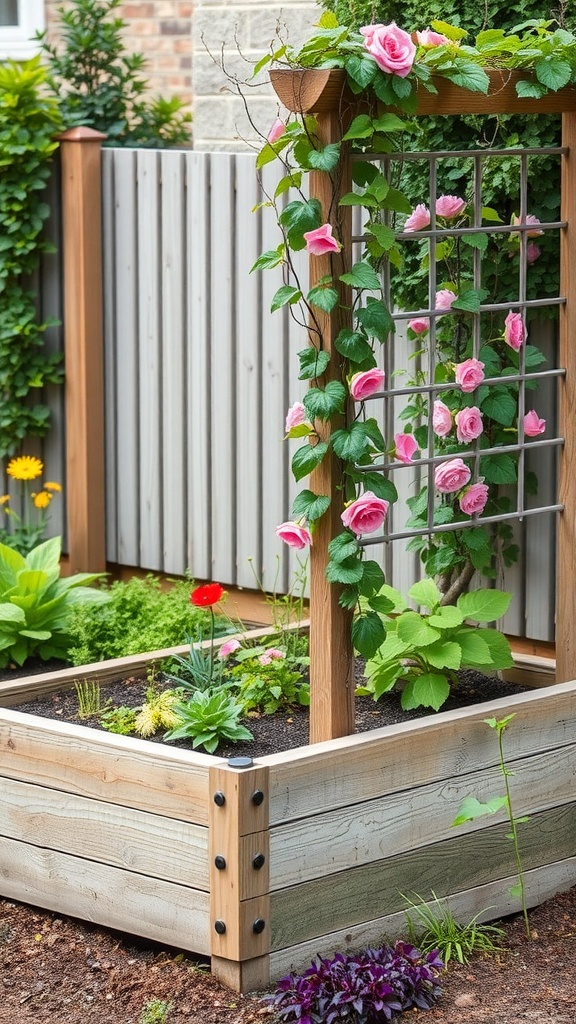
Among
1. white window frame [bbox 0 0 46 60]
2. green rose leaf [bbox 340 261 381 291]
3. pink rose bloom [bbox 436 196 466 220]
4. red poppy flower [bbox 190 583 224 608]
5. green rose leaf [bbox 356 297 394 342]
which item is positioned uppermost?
white window frame [bbox 0 0 46 60]

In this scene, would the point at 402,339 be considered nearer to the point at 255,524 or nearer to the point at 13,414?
the point at 255,524

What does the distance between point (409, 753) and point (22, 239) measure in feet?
10.9

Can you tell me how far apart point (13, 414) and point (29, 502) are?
429 mm

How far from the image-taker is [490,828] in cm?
383

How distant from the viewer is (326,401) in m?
3.45

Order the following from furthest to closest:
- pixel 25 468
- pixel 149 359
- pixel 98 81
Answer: pixel 98 81, pixel 25 468, pixel 149 359

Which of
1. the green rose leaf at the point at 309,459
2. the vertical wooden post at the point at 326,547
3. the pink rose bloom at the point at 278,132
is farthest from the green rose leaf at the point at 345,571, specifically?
the pink rose bloom at the point at 278,132

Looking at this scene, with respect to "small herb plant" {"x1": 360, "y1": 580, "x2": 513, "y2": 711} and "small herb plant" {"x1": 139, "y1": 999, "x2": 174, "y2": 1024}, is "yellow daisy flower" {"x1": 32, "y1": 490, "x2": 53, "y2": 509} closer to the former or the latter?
"small herb plant" {"x1": 360, "y1": 580, "x2": 513, "y2": 711}

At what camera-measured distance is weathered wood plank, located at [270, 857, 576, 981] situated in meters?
3.45

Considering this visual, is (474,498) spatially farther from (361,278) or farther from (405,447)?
(361,278)

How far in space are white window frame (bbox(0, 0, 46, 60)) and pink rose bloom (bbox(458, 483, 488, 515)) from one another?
6052 mm

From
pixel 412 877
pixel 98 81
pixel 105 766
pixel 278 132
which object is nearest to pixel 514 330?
pixel 278 132

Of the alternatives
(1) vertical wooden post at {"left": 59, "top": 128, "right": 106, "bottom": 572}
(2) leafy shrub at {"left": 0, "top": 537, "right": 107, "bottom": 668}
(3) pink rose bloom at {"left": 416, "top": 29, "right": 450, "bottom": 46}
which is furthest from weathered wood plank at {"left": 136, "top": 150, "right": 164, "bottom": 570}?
(3) pink rose bloom at {"left": 416, "top": 29, "right": 450, "bottom": 46}

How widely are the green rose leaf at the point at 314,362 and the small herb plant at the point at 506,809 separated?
930 mm
